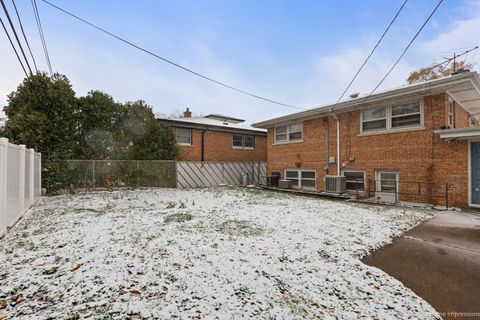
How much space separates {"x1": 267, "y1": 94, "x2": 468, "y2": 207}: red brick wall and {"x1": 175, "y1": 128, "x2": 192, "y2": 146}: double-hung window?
8.34 m

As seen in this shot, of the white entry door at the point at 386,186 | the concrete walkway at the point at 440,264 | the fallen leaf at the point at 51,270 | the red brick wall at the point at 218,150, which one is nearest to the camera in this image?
the concrete walkway at the point at 440,264

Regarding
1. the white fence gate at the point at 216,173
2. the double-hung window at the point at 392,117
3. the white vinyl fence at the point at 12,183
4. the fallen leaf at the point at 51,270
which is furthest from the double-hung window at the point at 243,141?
the fallen leaf at the point at 51,270

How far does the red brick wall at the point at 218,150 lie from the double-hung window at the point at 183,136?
28cm

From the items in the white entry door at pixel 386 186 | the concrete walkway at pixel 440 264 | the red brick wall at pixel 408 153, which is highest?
the red brick wall at pixel 408 153

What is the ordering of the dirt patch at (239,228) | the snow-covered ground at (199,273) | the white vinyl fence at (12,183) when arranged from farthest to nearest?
1. the white vinyl fence at (12,183)
2. the dirt patch at (239,228)
3. the snow-covered ground at (199,273)

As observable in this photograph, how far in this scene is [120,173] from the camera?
1305 cm

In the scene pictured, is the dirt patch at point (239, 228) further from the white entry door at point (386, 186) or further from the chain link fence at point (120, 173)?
the chain link fence at point (120, 173)

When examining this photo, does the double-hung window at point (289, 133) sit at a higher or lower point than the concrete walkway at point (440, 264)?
higher

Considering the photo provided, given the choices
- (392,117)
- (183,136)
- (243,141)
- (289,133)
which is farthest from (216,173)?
(392,117)

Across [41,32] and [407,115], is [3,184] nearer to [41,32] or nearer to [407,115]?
[41,32]

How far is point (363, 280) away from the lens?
2.99m

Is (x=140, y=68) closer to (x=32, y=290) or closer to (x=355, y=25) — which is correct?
(x=355, y=25)

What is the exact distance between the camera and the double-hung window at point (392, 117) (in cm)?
912

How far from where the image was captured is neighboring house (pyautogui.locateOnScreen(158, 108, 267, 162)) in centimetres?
1634
